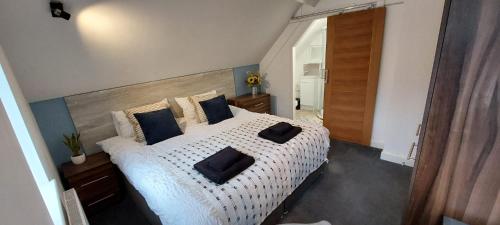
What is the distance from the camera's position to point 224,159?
5.73 feet

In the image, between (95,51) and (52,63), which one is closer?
(52,63)

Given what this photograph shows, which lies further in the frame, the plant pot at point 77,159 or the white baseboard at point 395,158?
the white baseboard at point 395,158

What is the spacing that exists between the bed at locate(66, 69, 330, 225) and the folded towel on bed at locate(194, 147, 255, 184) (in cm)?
4

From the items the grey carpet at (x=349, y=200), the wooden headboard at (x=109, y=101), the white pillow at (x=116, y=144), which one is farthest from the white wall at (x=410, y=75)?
the white pillow at (x=116, y=144)

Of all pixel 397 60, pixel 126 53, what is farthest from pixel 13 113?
pixel 397 60

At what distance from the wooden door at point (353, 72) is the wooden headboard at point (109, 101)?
2.14 metres

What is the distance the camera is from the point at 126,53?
2275mm

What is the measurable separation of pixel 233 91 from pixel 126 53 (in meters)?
2.01

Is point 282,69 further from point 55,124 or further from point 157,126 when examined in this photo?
point 55,124

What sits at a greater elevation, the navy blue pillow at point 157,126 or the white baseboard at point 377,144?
the navy blue pillow at point 157,126

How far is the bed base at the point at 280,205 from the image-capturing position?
1803mm

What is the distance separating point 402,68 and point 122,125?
3.33 metres

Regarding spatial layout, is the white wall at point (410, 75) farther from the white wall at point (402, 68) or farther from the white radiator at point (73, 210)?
the white radiator at point (73, 210)

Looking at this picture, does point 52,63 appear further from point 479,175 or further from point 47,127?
point 479,175
